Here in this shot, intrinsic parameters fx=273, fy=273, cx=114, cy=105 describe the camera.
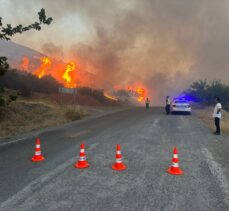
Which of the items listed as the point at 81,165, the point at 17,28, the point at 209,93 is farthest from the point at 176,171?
the point at 209,93

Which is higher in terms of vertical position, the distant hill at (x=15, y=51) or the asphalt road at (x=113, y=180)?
the distant hill at (x=15, y=51)

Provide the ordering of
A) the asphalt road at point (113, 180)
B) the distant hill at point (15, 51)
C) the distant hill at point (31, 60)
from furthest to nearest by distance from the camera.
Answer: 1. the distant hill at point (15, 51)
2. the distant hill at point (31, 60)
3. the asphalt road at point (113, 180)

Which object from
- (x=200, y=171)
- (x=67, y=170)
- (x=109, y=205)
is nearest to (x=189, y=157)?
(x=200, y=171)

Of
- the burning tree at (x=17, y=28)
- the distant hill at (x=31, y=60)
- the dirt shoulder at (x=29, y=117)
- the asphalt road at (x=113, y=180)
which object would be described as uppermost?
the distant hill at (x=31, y=60)

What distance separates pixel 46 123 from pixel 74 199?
14.1m

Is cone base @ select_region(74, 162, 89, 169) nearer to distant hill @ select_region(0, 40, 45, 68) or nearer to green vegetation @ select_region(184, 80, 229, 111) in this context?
green vegetation @ select_region(184, 80, 229, 111)

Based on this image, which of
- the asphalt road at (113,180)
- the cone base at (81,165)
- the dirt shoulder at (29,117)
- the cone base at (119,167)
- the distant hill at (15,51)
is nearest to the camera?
the asphalt road at (113,180)

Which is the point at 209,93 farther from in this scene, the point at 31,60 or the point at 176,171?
the point at 31,60

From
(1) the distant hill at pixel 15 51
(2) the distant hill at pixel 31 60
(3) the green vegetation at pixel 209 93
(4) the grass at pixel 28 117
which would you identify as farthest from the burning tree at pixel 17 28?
(1) the distant hill at pixel 15 51

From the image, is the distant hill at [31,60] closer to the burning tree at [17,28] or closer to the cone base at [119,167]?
the burning tree at [17,28]

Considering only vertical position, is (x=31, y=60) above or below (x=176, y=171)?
above

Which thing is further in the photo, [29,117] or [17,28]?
[29,117]

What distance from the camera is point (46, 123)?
1827 cm

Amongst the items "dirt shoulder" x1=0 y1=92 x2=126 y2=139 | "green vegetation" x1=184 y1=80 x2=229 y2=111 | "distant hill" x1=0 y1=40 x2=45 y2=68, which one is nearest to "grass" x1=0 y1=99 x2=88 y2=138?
"dirt shoulder" x1=0 y1=92 x2=126 y2=139
